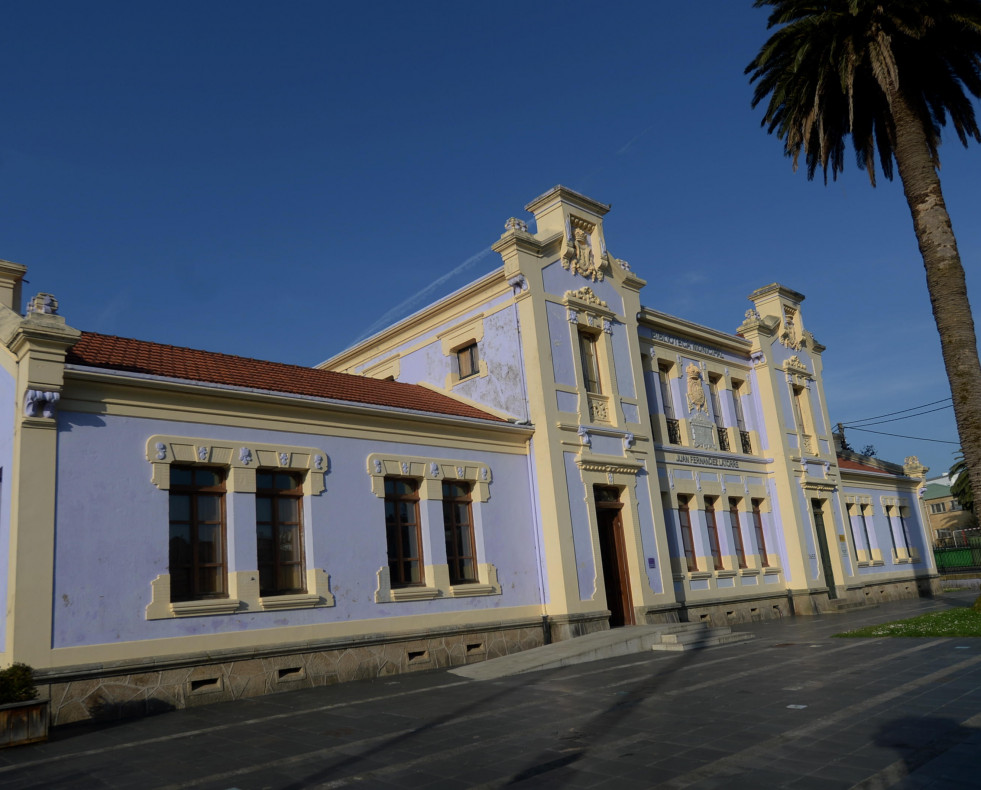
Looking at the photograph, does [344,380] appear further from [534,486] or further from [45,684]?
[45,684]

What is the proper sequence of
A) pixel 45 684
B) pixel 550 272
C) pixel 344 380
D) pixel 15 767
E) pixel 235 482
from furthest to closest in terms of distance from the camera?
pixel 550 272 → pixel 344 380 → pixel 235 482 → pixel 45 684 → pixel 15 767

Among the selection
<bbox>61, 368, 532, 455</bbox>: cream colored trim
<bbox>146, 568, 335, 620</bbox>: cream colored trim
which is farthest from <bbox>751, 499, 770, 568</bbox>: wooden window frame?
<bbox>146, 568, 335, 620</bbox>: cream colored trim

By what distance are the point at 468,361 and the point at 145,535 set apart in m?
10.0

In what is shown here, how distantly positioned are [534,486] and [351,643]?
5793mm

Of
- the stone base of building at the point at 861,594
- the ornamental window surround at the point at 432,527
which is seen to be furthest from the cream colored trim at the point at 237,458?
the stone base of building at the point at 861,594

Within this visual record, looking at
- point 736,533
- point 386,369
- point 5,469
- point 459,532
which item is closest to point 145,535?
point 5,469

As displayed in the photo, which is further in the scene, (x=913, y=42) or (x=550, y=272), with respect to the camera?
(x=550, y=272)

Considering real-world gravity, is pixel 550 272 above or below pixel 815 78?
below

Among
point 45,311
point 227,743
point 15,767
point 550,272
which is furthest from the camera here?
point 550,272

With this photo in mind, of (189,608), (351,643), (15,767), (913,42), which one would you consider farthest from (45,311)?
(913,42)

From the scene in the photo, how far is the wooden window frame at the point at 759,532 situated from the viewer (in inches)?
962

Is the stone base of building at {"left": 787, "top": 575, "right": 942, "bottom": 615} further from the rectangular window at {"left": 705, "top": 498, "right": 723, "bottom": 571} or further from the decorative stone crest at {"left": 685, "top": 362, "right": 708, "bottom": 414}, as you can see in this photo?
the decorative stone crest at {"left": 685, "top": 362, "right": 708, "bottom": 414}

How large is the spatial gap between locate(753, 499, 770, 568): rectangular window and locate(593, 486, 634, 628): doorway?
24.3 feet

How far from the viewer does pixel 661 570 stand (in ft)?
63.2
